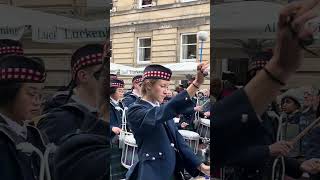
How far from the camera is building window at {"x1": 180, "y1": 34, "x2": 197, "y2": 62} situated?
14.9 m

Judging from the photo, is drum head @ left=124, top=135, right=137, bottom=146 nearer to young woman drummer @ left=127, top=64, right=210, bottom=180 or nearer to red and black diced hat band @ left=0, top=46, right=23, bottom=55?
young woman drummer @ left=127, top=64, right=210, bottom=180

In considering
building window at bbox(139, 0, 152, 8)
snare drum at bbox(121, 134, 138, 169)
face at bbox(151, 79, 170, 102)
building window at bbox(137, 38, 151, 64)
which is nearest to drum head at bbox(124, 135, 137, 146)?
snare drum at bbox(121, 134, 138, 169)

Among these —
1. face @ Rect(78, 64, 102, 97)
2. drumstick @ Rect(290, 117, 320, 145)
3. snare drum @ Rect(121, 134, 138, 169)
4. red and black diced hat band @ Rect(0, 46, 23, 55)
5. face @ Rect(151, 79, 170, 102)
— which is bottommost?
snare drum @ Rect(121, 134, 138, 169)

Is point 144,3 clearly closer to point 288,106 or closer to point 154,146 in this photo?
point 154,146

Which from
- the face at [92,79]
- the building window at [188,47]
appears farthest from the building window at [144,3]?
the face at [92,79]

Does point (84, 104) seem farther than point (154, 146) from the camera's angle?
No

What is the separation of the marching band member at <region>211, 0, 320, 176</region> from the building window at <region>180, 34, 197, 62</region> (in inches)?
505

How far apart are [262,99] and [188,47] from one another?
13651mm

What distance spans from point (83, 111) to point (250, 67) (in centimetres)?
69

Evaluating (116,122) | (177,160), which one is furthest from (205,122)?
(177,160)

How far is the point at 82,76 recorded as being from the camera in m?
2.05

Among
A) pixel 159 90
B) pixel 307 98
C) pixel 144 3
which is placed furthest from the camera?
pixel 144 3

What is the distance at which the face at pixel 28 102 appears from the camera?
193 centimetres

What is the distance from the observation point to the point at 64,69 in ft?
6.56
